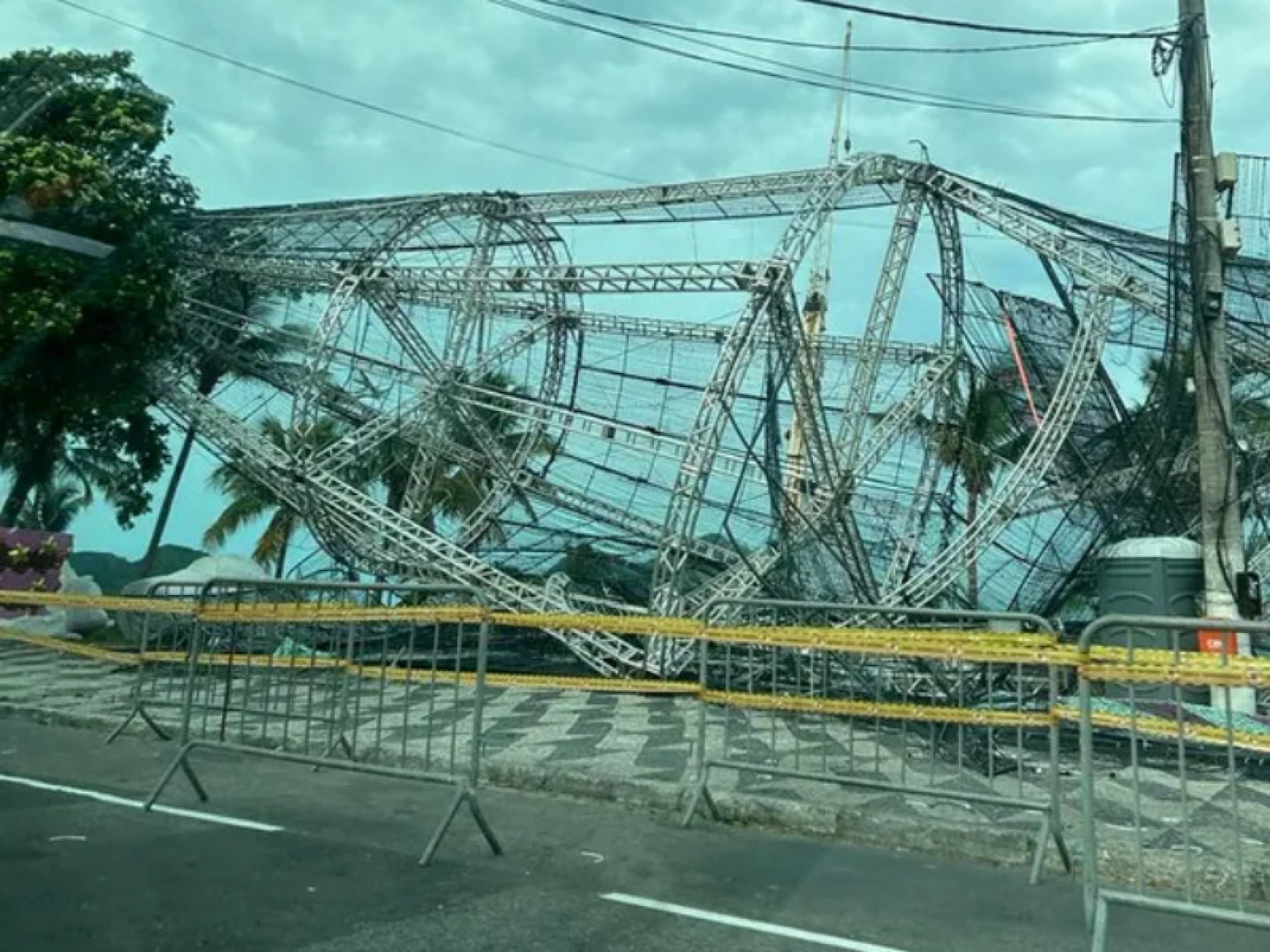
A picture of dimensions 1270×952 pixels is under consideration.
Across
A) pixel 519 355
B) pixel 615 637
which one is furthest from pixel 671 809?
pixel 519 355

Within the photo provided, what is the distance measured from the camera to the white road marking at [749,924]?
4.65m

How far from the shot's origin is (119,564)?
35.3 m

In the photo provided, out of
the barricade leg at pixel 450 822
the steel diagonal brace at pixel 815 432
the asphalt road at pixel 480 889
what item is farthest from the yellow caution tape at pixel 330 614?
the steel diagonal brace at pixel 815 432

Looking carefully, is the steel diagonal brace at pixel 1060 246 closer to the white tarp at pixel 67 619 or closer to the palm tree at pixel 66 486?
the white tarp at pixel 67 619

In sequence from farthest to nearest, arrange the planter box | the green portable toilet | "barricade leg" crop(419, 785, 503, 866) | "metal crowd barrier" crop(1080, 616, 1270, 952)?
Result: the planter box < the green portable toilet < "barricade leg" crop(419, 785, 503, 866) < "metal crowd barrier" crop(1080, 616, 1270, 952)

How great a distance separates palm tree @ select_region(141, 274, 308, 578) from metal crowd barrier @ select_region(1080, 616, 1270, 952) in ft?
57.9

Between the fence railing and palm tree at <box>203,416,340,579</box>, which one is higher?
palm tree at <box>203,416,340,579</box>

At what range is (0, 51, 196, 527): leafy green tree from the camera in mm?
18766

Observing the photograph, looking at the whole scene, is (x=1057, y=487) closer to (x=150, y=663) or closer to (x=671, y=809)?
(x=671, y=809)

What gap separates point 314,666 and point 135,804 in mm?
1493

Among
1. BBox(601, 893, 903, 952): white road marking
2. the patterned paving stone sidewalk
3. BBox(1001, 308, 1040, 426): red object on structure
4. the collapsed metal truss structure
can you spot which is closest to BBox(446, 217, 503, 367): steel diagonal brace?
the collapsed metal truss structure

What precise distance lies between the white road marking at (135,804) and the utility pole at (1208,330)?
8746 millimetres

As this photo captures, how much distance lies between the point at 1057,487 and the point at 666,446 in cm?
603

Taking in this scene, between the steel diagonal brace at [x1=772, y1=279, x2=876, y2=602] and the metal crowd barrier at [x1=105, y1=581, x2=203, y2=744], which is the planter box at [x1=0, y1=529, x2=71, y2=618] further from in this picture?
the steel diagonal brace at [x1=772, y1=279, x2=876, y2=602]
